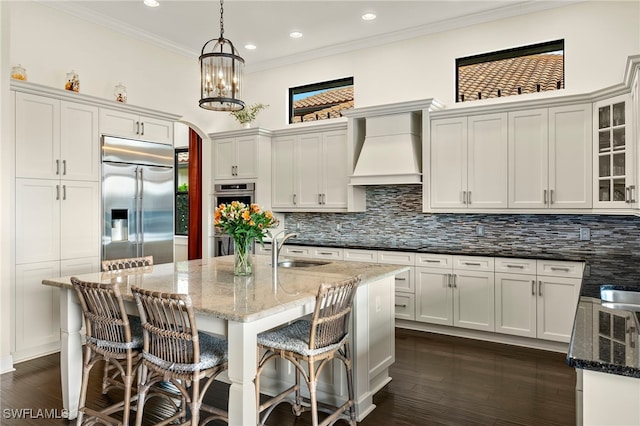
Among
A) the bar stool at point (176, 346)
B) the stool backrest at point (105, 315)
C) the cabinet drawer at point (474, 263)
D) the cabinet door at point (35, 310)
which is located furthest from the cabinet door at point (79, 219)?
the cabinet drawer at point (474, 263)

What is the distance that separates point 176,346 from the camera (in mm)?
2150

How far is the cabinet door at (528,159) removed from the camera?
4.28 metres

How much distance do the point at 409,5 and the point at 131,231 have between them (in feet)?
12.7

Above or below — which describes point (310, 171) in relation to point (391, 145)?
below

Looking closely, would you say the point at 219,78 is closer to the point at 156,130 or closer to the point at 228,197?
the point at 156,130

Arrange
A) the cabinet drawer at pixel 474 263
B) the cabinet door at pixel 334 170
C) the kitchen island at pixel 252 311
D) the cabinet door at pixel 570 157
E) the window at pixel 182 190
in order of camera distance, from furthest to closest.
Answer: the window at pixel 182 190
the cabinet door at pixel 334 170
the cabinet drawer at pixel 474 263
the cabinet door at pixel 570 157
the kitchen island at pixel 252 311

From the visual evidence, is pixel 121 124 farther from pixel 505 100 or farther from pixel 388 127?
pixel 505 100

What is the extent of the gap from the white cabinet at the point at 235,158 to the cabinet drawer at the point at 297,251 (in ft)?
3.61

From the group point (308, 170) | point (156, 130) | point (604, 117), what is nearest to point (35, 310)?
point (156, 130)

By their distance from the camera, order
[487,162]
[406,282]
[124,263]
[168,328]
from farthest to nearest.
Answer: [406,282]
[487,162]
[124,263]
[168,328]

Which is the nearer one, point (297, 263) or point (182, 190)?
point (297, 263)

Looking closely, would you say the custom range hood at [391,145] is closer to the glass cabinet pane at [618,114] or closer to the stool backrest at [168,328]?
the glass cabinet pane at [618,114]

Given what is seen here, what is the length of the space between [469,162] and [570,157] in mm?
944

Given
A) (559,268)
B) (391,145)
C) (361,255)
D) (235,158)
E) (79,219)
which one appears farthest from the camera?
(235,158)
